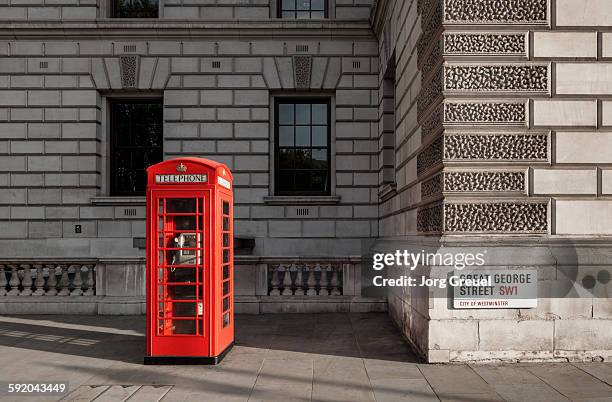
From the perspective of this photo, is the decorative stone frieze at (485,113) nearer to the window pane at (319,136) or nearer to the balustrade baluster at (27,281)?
the window pane at (319,136)

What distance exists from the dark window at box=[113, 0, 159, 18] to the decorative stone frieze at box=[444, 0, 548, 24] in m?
9.42

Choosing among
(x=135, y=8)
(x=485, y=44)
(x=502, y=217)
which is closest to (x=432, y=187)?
(x=502, y=217)

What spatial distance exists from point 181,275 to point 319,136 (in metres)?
7.59

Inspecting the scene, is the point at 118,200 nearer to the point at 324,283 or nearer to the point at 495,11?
the point at 324,283

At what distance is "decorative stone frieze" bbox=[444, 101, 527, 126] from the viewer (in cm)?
662

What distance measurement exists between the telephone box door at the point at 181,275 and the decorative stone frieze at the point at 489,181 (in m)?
3.32

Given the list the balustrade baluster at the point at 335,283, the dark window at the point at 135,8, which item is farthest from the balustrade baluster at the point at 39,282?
the dark window at the point at 135,8

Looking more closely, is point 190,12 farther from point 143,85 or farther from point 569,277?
point 569,277

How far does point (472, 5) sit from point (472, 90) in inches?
44.7

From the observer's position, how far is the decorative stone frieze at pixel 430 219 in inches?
265

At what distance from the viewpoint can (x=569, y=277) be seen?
21.6ft

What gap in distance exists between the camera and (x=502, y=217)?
658 centimetres

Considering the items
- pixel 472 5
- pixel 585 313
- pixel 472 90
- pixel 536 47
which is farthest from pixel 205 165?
pixel 585 313

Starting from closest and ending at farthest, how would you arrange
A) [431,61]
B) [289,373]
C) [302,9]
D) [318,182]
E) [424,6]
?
1. [289,373]
2. [431,61]
3. [424,6]
4. [318,182]
5. [302,9]
